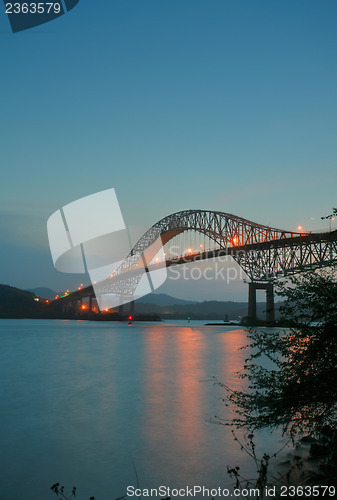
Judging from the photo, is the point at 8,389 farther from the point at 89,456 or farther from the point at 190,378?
the point at 89,456

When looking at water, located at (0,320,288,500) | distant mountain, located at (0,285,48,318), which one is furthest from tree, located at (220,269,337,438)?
distant mountain, located at (0,285,48,318)

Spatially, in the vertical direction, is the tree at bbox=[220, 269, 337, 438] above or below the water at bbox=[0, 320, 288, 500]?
above

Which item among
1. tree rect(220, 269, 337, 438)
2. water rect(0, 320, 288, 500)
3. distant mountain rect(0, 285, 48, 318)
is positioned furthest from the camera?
distant mountain rect(0, 285, 48, 318)

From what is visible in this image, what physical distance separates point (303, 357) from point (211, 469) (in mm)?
2455

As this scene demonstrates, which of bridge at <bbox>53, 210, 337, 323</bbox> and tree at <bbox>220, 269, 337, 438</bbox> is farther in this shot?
bridge at <bbox>53, 210, 337, 323</bbox>

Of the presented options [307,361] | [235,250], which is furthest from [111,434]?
[235,250]

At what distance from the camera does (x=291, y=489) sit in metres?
4.31

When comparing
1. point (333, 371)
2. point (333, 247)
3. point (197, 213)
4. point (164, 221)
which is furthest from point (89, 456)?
point (164, 221)

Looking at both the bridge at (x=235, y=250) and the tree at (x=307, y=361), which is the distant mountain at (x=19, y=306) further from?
the tree at (x=307, y=361)

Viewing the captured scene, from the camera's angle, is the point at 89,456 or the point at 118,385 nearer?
the point at 89,456

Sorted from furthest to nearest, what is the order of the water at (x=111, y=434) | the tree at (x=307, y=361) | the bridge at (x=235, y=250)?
the bridge at (x=235, y=250), the water at (x=111, y=434), the tree at (x=307, y=361)

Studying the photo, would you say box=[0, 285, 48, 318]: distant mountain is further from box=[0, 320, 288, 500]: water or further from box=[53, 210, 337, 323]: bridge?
box=[0, 320, 288, 500]: water

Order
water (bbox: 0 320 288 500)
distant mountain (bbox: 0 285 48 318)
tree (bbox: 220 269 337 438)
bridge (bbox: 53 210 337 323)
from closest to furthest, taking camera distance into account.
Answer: tree (bbox: 220 269 337 438) < water (bbox: 0 320 288 500) < bridge (bbox: 53 210 337 323) < distant mountain (bbox: 0 285 48 318)

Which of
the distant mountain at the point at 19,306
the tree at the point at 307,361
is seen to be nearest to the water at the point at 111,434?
the tree at the point at 307,361
